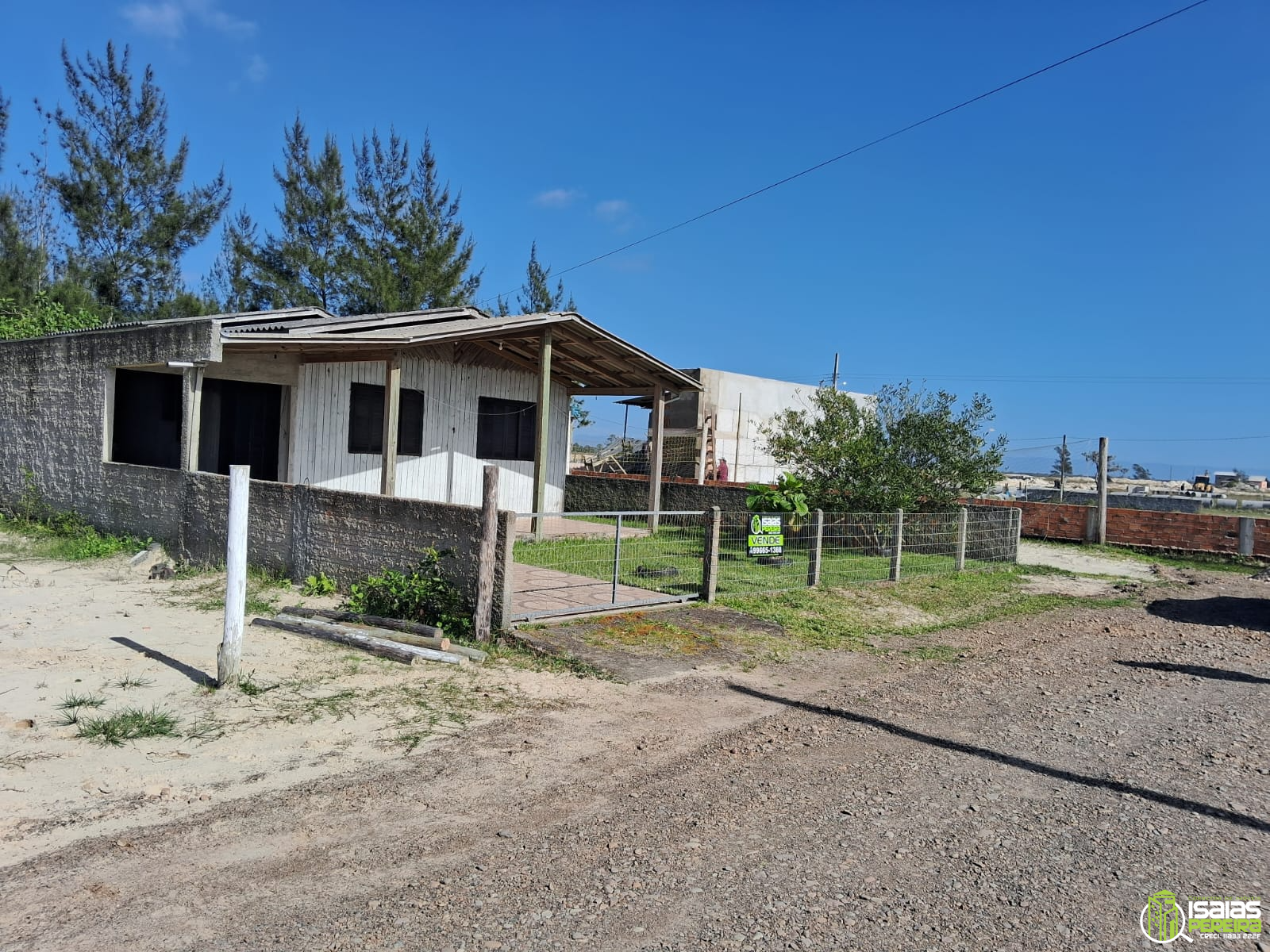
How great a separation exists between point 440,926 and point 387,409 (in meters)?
10.6

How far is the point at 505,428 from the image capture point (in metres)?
17.4

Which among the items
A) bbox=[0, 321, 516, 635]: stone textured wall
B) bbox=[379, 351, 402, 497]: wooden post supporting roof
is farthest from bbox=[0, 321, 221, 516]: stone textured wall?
bbox=[379, 351, 402, 497]: wooden post supporting roof

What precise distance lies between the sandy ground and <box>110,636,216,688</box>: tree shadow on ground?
18 millimetres

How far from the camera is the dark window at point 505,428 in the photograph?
55.6 feet

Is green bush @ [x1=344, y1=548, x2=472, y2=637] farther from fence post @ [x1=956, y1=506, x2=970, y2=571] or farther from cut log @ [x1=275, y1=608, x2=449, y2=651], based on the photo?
fence post @ [x1=956, y1=506, x2=970, y2=571]

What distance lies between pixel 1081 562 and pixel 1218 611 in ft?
17.4

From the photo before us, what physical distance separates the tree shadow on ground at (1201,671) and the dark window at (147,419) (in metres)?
14.2

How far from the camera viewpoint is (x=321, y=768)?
4.71 m

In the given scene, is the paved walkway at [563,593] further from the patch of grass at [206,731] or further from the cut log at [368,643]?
the patch of grass at [206,731]

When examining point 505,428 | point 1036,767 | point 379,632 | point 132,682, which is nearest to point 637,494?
point 505,428

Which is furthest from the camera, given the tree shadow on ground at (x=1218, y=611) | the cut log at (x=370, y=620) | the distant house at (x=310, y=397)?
the distant house at (x=310, y=397)

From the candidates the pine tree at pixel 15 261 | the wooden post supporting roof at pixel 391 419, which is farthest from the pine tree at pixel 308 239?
the wooden post supporting roof at pixel 391 419

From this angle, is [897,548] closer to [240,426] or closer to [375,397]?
[375,397]

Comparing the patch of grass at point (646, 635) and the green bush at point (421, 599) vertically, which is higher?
the green bush at point (421, 599)
